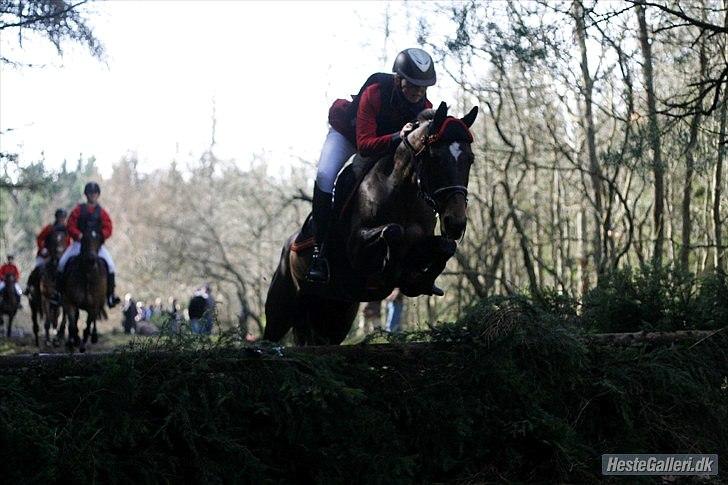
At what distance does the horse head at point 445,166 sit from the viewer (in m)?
6.54

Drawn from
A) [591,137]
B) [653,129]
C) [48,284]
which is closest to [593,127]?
[591,137]

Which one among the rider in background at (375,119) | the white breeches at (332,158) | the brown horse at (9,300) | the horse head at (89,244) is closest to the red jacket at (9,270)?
→ the brown horse at (9,300)

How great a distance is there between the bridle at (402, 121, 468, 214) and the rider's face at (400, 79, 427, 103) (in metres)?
0.44

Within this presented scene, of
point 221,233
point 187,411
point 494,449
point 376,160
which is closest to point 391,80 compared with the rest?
point 376,160

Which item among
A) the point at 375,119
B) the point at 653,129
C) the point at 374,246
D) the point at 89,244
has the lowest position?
the point at 374,246

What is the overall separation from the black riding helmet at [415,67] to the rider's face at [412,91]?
3.0 inches

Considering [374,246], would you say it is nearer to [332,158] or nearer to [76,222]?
[332,158]

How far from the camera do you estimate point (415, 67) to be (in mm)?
Answer: 7207

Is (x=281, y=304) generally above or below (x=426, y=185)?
below

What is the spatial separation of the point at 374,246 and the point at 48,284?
50.0ft

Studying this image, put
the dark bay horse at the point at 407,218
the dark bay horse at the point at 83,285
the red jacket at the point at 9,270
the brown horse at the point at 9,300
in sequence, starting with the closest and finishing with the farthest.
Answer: the dark bay horse at the point at 407,218
the dark bay horse at the point at 83,285
the brown horse at the point at 9,300
the red jacket at the point at 9,270

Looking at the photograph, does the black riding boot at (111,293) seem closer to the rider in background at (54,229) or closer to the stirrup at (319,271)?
the rider in background at (54,229)

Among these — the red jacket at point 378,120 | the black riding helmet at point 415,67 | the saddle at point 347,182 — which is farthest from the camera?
the saddle at point 347,182

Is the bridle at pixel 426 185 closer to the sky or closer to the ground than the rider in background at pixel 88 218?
closer to the ground
